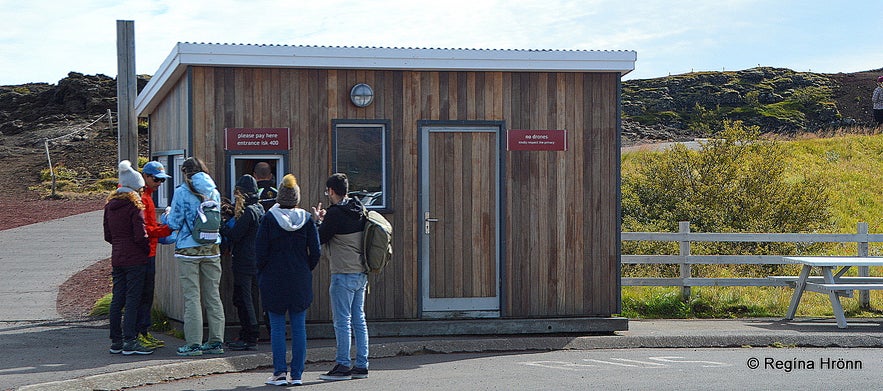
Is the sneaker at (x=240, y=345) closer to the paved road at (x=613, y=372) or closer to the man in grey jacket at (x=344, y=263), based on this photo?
the paved road at (x=613, y=372)

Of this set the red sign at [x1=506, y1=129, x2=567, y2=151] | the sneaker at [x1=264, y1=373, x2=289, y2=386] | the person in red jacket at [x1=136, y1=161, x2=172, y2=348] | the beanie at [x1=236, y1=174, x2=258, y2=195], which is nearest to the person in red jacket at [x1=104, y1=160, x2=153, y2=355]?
the person in red jacket at [x1=136, y1=161, x2=172, y2=348]

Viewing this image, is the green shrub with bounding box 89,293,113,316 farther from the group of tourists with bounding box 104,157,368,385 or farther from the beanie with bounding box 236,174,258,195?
the beanie with bounding box 236,174,258,195

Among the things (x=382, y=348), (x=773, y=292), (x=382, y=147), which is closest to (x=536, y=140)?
(x=382, y=147)

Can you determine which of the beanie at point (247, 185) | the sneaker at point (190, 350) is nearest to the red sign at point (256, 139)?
the beanie at point (247, 185)

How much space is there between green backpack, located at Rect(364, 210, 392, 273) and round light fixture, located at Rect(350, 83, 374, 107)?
244 cm

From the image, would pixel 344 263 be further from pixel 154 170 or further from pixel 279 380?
pixel 154 170

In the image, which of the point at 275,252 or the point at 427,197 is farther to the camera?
the point at 427,197

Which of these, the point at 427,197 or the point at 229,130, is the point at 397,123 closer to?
the point at 427,197

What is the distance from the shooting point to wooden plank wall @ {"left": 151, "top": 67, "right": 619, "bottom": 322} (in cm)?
998

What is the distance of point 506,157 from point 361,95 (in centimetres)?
174

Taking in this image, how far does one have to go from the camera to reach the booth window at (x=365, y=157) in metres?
10.1

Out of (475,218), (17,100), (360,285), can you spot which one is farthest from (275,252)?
(17,100)

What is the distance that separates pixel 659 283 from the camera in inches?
504

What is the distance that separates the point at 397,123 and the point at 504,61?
1334 mm
